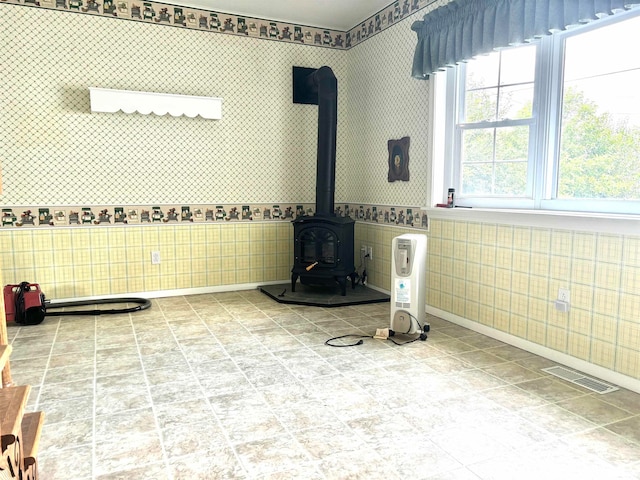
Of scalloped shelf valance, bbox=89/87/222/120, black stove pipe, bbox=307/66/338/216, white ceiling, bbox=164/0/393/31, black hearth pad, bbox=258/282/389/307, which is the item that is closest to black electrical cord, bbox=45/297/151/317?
black hearth pad, bbox=258/282/389/307

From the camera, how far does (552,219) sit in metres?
3.06

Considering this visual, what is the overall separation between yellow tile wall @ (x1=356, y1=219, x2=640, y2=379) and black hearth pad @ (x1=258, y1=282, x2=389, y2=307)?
0.67m

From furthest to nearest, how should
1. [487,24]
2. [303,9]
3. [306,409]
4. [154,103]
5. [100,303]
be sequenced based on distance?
[303,9] → [154,103] → [100,303] → [487,24] → [306,409]

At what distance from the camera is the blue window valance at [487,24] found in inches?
107

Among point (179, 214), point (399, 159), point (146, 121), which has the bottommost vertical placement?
point (179, 214)

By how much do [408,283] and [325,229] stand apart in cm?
140

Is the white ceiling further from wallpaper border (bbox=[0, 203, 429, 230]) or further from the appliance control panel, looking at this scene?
the appliance control panel

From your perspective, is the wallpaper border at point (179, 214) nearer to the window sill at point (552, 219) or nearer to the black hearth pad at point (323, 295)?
the window sill at point (552, 219)

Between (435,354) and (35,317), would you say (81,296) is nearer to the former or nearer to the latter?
(35,317)

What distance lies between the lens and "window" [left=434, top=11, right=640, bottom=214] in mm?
2801

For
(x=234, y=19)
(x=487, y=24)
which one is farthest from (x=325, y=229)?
(x=234, y=19)

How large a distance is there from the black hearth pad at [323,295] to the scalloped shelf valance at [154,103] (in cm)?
187

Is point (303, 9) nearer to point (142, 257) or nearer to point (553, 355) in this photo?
point (142, 257)

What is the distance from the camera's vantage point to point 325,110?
4.93m
